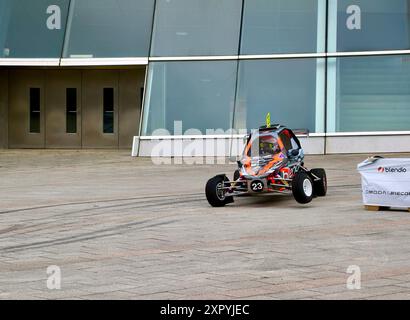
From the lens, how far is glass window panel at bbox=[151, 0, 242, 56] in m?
27.4

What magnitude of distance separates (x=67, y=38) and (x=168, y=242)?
734 inches

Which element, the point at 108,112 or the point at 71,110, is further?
the point at 71,110

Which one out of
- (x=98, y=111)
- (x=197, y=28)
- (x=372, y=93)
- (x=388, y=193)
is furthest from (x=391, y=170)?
(x=98, y=111)

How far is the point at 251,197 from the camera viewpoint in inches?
661

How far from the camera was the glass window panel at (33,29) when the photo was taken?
2897cm

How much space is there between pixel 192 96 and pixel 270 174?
40.3ft

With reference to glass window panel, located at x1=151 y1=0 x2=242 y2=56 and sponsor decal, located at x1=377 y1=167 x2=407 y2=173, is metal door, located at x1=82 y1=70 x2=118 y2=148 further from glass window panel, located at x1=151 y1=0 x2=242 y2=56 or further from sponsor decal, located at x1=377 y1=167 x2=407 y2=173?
sponsor decal, located at x1=377 y1=167 x2=407 y2=173

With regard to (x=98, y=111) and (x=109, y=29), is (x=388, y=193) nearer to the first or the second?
(x=109, y=29)

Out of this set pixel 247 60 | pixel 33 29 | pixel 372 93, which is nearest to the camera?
pixel 372 93

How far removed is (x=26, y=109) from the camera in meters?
31.4

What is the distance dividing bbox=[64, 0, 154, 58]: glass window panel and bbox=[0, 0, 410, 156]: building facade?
0.03 m

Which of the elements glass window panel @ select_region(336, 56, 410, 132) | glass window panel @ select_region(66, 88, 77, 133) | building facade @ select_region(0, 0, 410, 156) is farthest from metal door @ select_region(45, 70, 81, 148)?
glass window panel @ select_region(336, 56, 410, 132)
